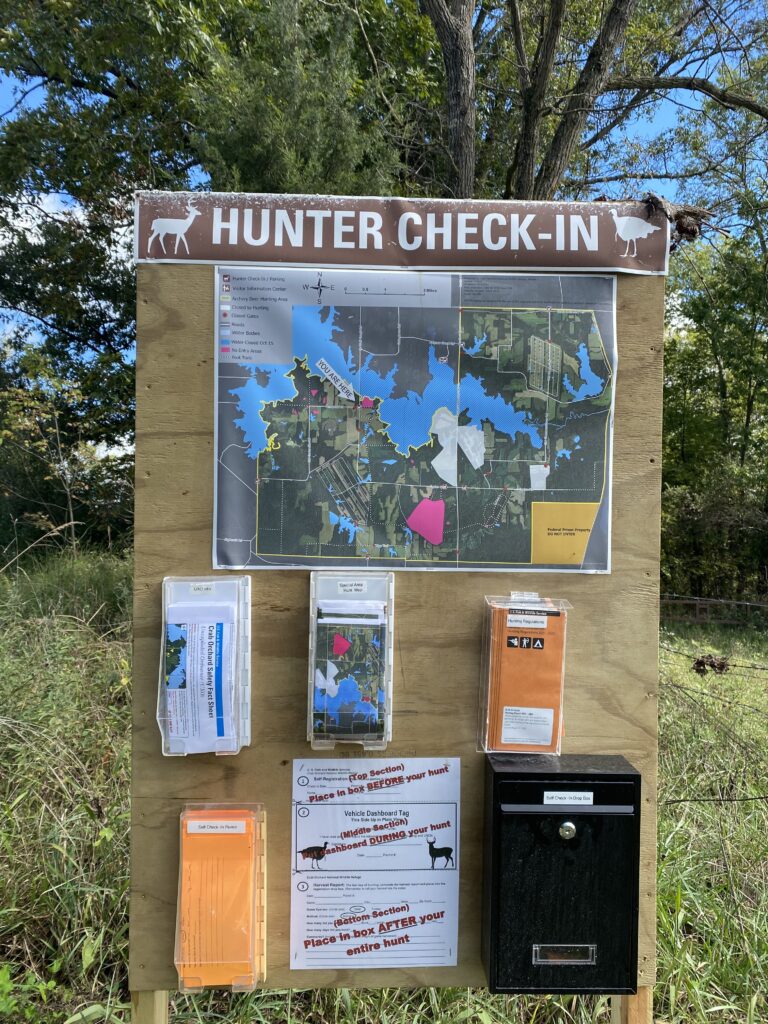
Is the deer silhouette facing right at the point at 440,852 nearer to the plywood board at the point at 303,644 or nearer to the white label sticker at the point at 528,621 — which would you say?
the plywood board at the point at 303,644

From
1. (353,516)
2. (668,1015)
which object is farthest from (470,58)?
(668,1015)

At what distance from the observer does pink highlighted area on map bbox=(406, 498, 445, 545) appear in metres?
1.67

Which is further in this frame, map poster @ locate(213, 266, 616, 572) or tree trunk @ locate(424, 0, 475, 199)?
tree trunk @ locate(424, 0, 475, 199)

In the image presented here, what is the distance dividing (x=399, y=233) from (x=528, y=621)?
1.04 m

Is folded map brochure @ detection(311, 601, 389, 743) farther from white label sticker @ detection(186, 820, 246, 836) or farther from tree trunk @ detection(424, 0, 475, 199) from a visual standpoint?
tree trunk @ detection(424, 0, 475, 199)

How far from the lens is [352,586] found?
164cm

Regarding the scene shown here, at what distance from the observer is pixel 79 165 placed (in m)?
8.61

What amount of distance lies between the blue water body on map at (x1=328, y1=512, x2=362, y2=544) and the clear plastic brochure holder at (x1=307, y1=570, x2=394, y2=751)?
0.56 feet

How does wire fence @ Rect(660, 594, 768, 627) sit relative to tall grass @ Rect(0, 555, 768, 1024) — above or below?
below

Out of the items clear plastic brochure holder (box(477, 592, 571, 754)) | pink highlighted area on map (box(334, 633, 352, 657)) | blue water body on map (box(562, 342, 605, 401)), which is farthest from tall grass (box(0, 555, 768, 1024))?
Answer: blue water body on map (box(562, 342, 605, 401))

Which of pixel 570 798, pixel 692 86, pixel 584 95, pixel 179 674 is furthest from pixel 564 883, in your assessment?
pixel 692 86

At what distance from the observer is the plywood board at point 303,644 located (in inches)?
64.4

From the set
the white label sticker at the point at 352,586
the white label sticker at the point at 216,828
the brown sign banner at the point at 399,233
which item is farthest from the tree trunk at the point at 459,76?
the white label sticker at the point at 216,828

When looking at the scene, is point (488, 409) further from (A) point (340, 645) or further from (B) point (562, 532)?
(A) point (340, 645)
